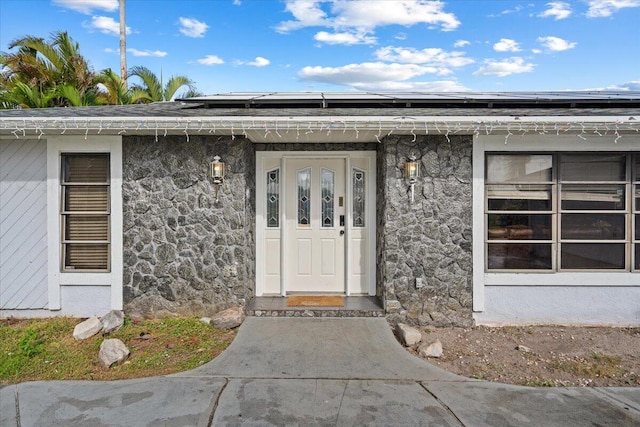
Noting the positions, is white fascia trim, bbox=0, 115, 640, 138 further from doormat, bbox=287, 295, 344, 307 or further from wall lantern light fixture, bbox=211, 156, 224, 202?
doormat, bbox=287, 295, 344, 307

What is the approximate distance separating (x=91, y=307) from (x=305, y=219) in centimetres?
343

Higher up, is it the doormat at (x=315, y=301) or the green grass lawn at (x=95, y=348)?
the doormat at (x=315, y=301)

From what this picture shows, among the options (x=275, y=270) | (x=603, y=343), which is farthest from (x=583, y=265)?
(x=275, y=270)

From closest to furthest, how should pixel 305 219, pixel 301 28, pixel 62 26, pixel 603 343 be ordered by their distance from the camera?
pixel 603 343 < pixel 305 219 < pixel 62 26 < pixel 301 28

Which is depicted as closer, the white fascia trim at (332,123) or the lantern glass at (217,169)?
the white fascia trim at (332,123)

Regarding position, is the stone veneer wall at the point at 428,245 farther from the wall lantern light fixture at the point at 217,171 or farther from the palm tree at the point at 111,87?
the palm tree at the point at 111,87

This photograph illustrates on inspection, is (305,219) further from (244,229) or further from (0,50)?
(0,50)

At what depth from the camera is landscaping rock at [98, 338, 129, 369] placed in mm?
4004

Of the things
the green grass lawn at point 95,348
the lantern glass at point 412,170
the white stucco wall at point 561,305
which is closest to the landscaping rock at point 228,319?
the green grass lawn at point 95,348

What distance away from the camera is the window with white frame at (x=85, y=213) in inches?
210

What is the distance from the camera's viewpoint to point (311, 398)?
3340 millimetres

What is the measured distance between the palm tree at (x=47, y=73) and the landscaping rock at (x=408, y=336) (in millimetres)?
10682

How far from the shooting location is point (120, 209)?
5273 millimetres

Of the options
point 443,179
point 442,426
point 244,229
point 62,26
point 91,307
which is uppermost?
point 62,26
